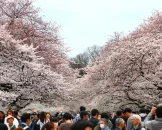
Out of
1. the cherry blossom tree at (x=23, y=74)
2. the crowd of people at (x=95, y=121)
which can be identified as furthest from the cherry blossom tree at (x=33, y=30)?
the crowd of people at (x=95, y=121)

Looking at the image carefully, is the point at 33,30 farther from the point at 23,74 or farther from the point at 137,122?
the point at 137,122

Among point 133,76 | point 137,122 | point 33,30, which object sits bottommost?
point 137,122

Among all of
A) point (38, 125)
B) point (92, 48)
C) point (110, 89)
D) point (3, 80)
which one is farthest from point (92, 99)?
point (92, 48)

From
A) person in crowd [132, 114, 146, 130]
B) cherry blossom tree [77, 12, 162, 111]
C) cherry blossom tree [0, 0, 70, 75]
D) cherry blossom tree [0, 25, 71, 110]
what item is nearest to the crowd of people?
person in crowd [132, 114, 146, 130]

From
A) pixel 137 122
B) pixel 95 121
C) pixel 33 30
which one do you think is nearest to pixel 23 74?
pixel 33 30

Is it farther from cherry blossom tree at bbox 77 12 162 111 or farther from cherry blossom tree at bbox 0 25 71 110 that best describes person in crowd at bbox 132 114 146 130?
cherry blossom tree at bbox 0 25 71 110

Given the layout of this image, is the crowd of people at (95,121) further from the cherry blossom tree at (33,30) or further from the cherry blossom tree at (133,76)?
the cherry blossom tree at (33,30)

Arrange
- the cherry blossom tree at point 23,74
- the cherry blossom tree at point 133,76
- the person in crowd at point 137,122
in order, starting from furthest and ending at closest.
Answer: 1. the cherry blossom tree at point 133,76
2. the cherry blossom tree at point 23,74
3. the person in crowd at point 137,122

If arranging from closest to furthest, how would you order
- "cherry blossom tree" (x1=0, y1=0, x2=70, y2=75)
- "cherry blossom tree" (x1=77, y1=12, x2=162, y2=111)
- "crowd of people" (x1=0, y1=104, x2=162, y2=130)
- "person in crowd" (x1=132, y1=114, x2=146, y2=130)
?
"crowd of people" (x1=0, y1=104, x2=162, y2=130), "person in crowd" (x1=132, y1=114, x2=146, y2=130), "cherry blossom tree" (x1=77, y1=12, x2=162, y2=111), "cherry blossom tree" (x1=0, y1=0, x2=70, y2=75)

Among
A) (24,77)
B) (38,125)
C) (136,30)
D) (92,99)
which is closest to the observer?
(38,125)

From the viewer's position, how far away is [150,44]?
66.9 ft

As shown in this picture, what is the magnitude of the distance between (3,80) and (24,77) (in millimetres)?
1709

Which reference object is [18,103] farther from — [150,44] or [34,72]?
[150,44]

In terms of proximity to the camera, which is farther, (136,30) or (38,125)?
(136,30)
